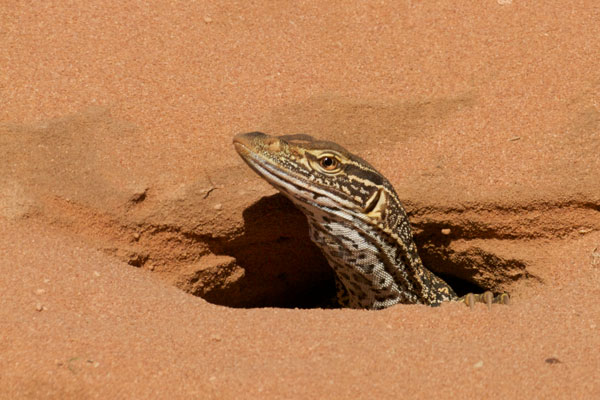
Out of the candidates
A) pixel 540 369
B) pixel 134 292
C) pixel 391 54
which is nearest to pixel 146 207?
pixel 134 292

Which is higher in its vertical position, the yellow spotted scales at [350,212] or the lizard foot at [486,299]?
the yellow spotted scales at [350,212]

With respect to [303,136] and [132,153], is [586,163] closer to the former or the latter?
[303,136]

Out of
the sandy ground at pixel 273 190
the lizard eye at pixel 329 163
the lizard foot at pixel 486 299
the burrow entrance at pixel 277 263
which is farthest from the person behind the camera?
the burrow entrance at pixel 277 263

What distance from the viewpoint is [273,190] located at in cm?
760

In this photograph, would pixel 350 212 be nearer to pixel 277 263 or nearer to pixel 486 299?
pixel 486 299

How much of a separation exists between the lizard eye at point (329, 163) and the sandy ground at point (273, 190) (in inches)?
40.1

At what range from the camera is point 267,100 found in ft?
26.2

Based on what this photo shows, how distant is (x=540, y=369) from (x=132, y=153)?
Result: 13.7ft

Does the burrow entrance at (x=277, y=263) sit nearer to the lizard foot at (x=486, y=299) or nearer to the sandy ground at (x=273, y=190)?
the sandy ground at (x=273, y=190)

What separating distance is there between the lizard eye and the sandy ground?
1.02 metres

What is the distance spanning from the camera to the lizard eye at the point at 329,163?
264 inches

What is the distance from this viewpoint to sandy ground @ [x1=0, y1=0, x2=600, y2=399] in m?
5.31

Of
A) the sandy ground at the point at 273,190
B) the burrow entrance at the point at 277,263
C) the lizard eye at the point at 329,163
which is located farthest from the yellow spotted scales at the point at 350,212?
the sandy ground at the point at 273,190

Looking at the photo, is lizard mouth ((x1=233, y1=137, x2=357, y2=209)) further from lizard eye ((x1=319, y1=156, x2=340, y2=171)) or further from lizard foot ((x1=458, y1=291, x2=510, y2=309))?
lizard foot ((x1=458, y1=291, x2=510, y2=309))
